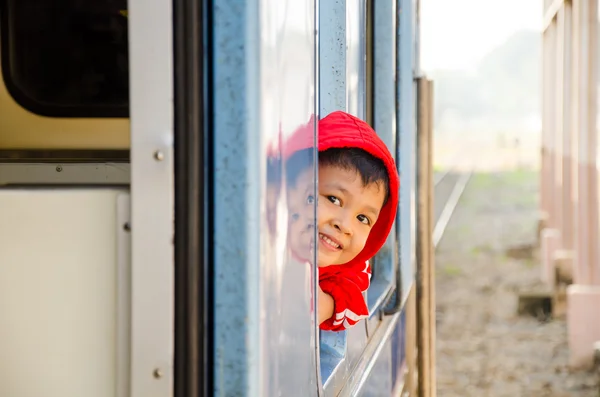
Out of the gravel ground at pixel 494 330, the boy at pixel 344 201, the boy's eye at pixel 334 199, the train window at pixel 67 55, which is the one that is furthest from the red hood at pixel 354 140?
the gravel ground at pixel 494 330

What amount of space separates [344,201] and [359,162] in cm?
9

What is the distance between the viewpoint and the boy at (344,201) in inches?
67.1

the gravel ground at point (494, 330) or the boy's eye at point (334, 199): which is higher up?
the boy's eye at point (334, 199)

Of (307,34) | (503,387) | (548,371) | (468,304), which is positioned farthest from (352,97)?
(468,304)

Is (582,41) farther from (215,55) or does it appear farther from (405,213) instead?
(215,55)

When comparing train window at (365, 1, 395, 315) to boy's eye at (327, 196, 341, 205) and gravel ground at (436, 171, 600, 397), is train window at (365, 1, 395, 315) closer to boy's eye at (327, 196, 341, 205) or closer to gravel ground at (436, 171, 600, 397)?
boy's eye at (327, 196, 341, 205)

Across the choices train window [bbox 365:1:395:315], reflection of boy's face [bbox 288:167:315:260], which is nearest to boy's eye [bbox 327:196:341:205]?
reflection of boy's face [bbox 288:167:315:260]

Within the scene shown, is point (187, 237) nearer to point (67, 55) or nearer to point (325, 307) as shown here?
point (325, 307)

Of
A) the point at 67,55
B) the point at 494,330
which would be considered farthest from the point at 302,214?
the point at 494,330

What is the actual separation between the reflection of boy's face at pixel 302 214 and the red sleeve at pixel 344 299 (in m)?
0.51

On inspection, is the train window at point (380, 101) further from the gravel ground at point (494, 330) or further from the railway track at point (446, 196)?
the railway track at point (446, 196)

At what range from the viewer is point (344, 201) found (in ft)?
5.68

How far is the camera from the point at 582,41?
25.2 ft

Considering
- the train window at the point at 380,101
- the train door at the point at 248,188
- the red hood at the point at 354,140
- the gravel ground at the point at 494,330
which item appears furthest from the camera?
the gravel ground at the point at 494,330
